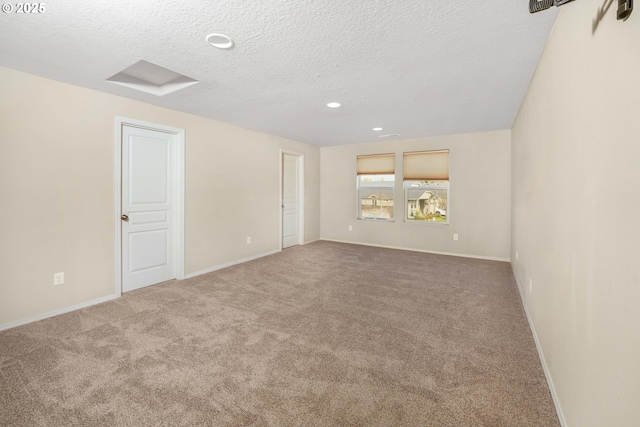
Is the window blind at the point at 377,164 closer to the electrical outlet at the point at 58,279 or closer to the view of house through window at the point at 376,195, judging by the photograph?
the view of house through window at the point at 376,195

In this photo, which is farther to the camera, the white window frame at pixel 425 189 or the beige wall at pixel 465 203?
the white window frame at pixel 425 189

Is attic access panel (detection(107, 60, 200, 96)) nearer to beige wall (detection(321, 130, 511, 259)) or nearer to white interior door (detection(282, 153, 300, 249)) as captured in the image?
white interior door (detection(282, 153, 300, 249))

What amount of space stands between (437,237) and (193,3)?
5.48 metres

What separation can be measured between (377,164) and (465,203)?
6.71 ft

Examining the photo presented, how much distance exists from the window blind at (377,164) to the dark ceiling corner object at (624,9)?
17.5 ft

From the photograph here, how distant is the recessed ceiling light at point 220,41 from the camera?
2.06 meters

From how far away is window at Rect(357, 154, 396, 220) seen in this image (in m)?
6.35

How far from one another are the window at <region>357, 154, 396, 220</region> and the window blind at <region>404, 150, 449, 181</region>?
33cm

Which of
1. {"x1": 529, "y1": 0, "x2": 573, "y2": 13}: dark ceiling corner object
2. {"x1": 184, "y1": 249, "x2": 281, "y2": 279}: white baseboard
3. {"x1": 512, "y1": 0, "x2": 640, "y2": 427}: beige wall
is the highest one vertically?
{"x1": 529, "y1": 0, "x2": 573, "y2": 13}: dark ceiling corner object

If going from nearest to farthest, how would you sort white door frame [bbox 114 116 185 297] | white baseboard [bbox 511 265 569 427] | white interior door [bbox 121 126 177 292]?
1. white baseboard [bbox 511 265 569 427]
2. white door frame [bbox 114 116 185 297]
3. white interior door [bbox 121 126 177 292]

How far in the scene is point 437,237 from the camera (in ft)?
19.0

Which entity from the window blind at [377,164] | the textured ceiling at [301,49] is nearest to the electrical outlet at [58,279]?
the textured ceiling at [301,49]

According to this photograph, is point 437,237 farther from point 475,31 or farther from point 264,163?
point 475,31

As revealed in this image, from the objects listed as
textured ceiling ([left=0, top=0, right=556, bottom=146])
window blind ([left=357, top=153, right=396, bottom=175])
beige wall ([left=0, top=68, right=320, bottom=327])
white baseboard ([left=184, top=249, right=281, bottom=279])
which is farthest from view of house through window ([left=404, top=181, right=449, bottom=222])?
beige wall ([left=0, top=68, right=320, bottom=327])
